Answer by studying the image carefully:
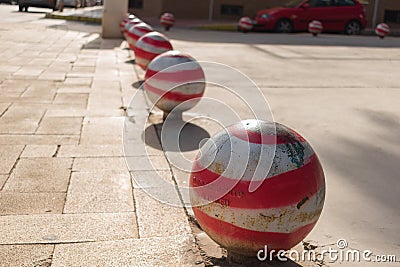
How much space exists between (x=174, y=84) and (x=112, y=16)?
12270 millimetres

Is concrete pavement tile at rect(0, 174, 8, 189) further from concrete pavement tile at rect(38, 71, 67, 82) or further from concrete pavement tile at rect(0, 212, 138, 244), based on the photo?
concrete pavement tile at rect(38, 71, 67, 82)

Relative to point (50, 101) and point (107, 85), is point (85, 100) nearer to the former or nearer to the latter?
point (50, 101)

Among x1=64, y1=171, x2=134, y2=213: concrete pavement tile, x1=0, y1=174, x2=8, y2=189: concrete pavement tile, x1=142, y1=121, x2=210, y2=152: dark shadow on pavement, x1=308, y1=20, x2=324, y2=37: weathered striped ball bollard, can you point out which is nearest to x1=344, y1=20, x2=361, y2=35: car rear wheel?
x1=308, y1=20, x2=324, y2=37: weathered striped ball bollard

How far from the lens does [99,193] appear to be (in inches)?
190

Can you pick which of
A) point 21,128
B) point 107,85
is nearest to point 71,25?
point 107,85

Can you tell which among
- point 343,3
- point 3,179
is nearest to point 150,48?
Answer: point 3,179

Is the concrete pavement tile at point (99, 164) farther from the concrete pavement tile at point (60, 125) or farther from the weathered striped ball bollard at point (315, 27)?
the weathered striped ball bollard at point (315, 27)

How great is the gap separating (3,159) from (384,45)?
17227mm

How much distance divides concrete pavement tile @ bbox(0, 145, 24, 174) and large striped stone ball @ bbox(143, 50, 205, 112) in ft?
6.36

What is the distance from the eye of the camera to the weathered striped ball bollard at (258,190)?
327cm

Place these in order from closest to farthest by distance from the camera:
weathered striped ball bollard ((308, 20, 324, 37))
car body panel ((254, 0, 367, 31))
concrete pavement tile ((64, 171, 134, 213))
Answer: concrete pavement tile ((64, 171, 134, 213))
weathered striped ball bollard ((308, 20, 324, 37))
car body panel ((254, 0, 367, 31))

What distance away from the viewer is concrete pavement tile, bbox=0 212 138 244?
3.92 meters

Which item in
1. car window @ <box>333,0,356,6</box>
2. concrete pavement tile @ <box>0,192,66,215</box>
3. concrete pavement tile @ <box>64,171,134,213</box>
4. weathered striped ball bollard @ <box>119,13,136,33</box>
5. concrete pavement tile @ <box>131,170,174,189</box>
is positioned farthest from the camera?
car window @ <box>333,0,356,6</box>

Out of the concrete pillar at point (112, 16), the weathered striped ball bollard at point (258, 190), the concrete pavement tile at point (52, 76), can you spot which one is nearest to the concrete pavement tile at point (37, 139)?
the weathered striped ball bollard at point (258, 190)
